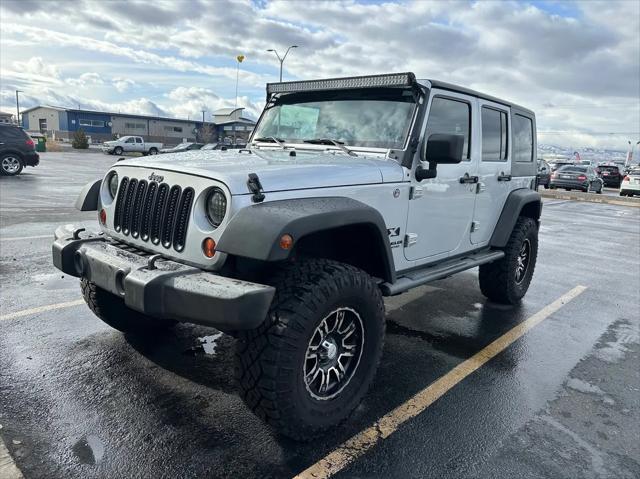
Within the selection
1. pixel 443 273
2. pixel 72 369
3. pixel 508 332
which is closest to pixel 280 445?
pixel 72 369

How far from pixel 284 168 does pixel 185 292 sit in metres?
0.94

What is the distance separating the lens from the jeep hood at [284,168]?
274 centimetres

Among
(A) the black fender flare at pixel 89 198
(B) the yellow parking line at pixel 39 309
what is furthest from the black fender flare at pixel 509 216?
(B) the yellow parking line at pixel 39 309

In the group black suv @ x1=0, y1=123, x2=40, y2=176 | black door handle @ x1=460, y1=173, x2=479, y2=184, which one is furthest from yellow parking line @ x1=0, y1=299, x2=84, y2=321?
black suv @ x1=0, y1=123, x2=40, y2=176

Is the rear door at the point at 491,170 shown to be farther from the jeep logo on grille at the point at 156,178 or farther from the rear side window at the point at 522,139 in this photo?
the jeep logo on grille at the point at 156,178

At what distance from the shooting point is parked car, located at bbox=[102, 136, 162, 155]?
4003cm

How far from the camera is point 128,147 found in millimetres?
40688

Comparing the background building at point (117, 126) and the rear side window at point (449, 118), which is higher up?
the background building at point (117, 126)

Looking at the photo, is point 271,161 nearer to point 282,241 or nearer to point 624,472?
point 282,241

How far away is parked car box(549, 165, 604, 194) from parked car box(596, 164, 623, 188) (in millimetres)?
7332

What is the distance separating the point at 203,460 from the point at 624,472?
2.24 m

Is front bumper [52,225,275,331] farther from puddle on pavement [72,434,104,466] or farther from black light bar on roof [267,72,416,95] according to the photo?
black light bar on roof [267,72,416,95]

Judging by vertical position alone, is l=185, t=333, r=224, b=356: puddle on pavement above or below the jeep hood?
below

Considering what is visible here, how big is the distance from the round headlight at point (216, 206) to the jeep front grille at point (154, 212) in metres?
0.12
